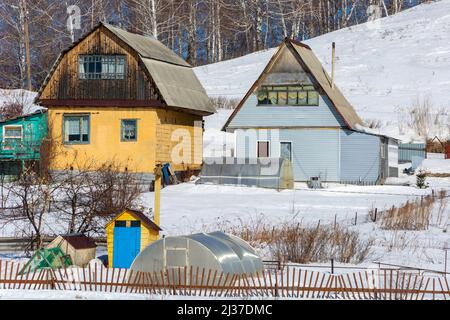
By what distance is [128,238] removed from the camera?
1908 cm

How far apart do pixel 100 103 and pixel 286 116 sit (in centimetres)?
879

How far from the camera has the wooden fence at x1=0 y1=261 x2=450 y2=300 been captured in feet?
49.6

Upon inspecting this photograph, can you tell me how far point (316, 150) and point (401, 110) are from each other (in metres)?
19.6

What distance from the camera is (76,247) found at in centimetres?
1900

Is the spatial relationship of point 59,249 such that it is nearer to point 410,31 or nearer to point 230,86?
point 230,86

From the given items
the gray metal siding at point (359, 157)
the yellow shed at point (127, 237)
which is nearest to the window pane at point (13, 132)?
the gray metal siding at point (359, 157)

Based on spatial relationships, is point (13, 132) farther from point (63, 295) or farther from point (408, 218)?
point (63, 295)

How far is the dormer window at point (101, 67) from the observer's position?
37.2 metres

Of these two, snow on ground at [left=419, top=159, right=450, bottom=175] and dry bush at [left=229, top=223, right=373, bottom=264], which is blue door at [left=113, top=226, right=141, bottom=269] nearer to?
dry bush at [left=229, top=223, right=373, bottom=264]

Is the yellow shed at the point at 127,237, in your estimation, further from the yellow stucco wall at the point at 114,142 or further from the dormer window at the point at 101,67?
the dormer window at the point at 101,67

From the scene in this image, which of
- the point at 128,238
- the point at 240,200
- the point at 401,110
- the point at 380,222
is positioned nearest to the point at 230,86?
the point at 401,110

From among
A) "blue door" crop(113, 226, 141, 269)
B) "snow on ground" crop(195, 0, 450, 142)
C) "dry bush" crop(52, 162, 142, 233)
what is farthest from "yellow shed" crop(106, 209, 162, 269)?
"snow on ground" crop(195, 0, 450, 142)

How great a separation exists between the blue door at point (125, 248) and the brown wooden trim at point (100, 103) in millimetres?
18215
